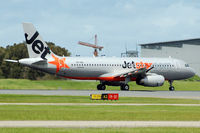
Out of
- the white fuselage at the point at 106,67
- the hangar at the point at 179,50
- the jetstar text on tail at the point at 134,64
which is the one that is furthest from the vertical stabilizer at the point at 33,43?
the hangar at the point at 179,50

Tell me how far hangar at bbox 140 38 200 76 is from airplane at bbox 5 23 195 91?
6531 cm

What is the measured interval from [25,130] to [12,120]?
3450 millimetres

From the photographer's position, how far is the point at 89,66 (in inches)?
1955

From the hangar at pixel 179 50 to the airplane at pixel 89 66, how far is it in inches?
2571

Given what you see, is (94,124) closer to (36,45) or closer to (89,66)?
(89,66)

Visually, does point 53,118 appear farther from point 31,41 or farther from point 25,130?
point 31,41

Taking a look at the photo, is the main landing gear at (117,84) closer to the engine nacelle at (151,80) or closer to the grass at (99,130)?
the engine nacelle at (151,80)

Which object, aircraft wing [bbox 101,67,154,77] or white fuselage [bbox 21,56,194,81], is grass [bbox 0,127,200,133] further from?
white fuselage [bbox 21,56,194,81]

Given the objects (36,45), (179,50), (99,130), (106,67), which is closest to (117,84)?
(106,67)

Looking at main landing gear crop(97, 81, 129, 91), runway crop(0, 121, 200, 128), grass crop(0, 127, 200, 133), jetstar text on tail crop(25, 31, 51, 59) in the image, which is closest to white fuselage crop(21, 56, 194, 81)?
main landing gear crop(97, 81, 129, 91)

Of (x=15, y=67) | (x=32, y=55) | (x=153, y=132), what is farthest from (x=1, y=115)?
(x=15, y=67)

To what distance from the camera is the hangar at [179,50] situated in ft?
377

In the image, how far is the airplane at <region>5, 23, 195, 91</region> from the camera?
48.5m

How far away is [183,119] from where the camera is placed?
1914 cm
